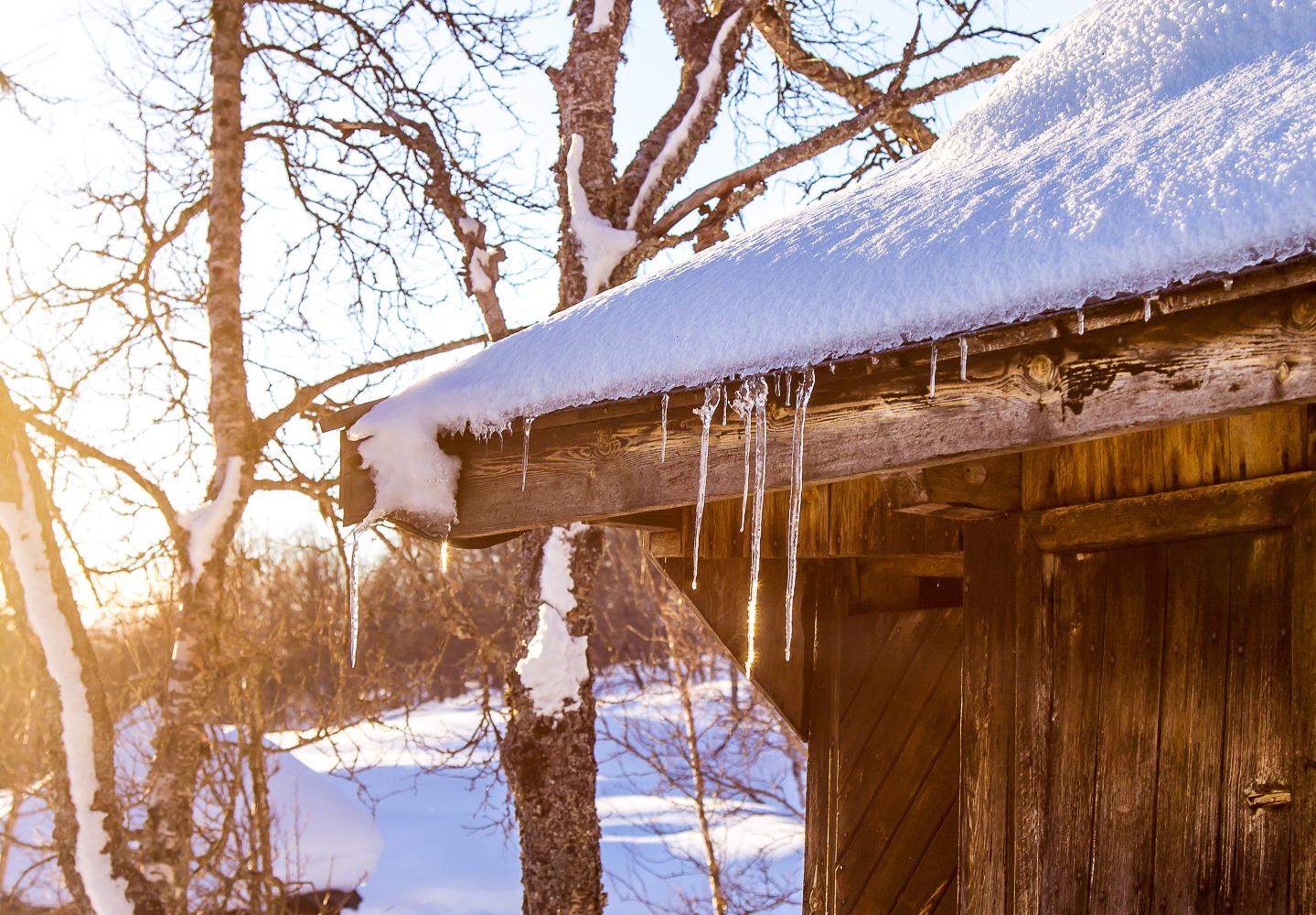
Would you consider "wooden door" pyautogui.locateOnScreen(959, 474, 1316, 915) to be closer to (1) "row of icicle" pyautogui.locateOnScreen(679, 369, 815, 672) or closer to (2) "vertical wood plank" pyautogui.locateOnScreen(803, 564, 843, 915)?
(1) "row of icicle" pyautogui.locateOnScreen(679, 369, 815, 672)

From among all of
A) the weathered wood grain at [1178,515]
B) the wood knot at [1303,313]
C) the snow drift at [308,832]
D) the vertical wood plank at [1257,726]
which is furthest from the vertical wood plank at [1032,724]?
the snow drift at [308,832]

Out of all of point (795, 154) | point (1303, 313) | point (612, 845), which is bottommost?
point (612, 845)

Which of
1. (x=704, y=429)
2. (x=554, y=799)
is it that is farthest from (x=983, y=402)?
(x=554, y=799)

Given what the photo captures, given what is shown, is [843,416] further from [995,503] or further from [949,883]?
[949,883]

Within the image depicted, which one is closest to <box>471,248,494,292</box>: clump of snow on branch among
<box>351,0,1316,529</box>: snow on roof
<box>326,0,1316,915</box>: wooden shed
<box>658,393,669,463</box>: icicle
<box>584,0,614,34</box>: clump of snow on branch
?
<box>584,0,614,34</box>: clump of snow on branch

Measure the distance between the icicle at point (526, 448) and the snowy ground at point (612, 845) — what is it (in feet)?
29.8

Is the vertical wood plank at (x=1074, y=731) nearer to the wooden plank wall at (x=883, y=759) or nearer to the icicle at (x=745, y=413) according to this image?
the icicle at (x=745, y=413)

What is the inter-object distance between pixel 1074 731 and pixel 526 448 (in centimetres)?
150

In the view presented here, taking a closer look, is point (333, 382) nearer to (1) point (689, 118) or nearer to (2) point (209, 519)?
(2) point (209, 519)

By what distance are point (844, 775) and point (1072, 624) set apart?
1.58 meters

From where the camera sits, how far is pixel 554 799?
260 inches

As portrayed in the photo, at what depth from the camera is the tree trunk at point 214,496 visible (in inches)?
266

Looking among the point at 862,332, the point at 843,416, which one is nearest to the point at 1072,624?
the point at 843,416

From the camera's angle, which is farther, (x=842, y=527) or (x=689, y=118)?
(x=689, y=118)
